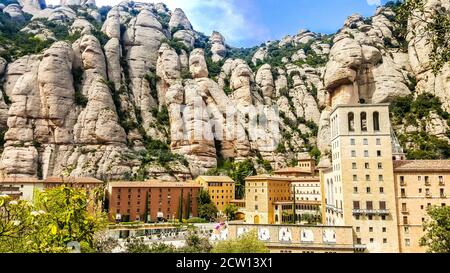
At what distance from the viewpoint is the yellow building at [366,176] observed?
29.4 meters

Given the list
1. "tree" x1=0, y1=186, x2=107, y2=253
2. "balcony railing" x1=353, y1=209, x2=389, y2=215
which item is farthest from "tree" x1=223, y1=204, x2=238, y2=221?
"tree" x1=0, y1=186, x2=107, y2=253

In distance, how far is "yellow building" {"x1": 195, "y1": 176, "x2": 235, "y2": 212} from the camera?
171 feet

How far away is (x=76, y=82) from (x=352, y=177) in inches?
2280

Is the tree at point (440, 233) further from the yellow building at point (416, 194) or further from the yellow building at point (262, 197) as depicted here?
the yellow building at point (262, 197)

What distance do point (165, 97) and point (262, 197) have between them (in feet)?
122

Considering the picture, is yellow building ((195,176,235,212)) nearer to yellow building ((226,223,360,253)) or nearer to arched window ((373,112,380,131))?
arched window ((373,112,380,131))

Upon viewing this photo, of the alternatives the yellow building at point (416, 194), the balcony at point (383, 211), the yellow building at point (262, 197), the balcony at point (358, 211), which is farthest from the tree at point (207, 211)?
the yellow building at point (416, 194)

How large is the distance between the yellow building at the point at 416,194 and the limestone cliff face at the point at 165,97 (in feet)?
91.0

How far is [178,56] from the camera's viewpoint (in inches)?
3142

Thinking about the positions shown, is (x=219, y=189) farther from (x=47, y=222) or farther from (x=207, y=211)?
(x=47, y=222)

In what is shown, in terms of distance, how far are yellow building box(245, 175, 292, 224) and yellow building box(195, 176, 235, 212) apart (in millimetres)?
5344

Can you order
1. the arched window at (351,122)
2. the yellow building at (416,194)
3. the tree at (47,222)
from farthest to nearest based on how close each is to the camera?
the arched window at (351,122), the yellow building at (416,194), the tree at (47,222)
